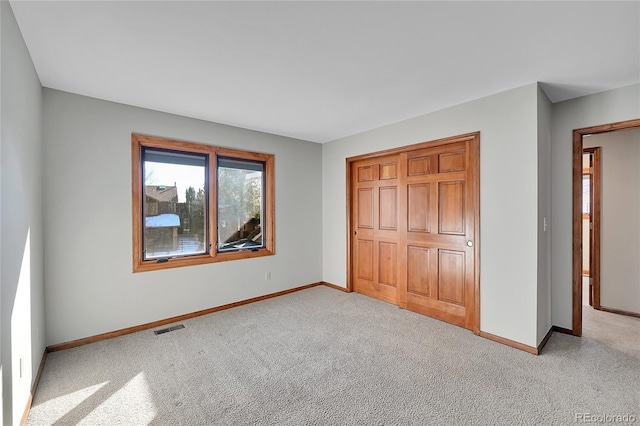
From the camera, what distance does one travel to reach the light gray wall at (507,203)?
274 cm

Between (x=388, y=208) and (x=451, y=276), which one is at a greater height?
(x=388, y=208)

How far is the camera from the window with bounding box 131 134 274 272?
3.38 metres

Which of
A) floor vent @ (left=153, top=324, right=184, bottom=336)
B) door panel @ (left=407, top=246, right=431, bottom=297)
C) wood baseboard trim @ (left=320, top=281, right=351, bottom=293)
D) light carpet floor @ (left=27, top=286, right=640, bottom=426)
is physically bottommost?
light carpet floor @ (left=27, top=286, right=640, bottom=426)

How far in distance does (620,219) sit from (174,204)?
220 inches

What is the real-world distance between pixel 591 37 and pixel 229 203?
395 centimetres

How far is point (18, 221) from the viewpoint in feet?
6.09

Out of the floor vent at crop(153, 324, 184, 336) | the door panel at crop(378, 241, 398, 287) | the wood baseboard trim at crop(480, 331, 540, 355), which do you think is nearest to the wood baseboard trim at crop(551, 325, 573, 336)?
the wood baseboard trim at crop(480, 331, 540, 355)

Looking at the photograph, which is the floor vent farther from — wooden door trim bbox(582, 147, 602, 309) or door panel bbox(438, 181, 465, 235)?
wooden door trim bbox(582, 147, 602, 309)

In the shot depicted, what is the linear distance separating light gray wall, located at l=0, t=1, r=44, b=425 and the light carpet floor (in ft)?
1.29

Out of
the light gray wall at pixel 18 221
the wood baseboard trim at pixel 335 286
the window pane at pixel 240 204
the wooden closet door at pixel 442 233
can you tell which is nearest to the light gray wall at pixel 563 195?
the wooden closet door at pixel 442 233

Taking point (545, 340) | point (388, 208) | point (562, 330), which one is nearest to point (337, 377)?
point (545, 340)

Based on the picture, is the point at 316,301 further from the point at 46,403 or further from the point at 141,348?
the point at 46,403

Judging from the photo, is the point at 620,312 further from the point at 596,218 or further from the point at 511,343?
the point at 511,343

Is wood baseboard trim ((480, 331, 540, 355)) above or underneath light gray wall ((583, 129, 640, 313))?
underneath
